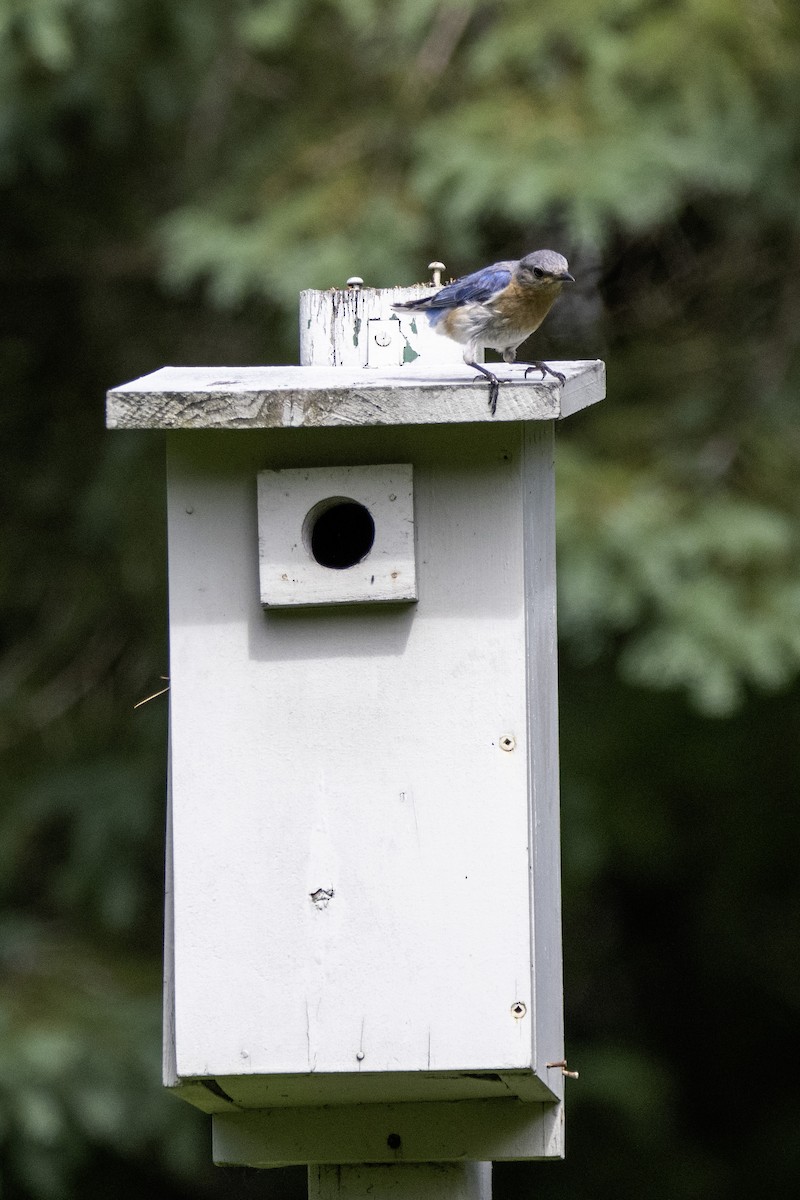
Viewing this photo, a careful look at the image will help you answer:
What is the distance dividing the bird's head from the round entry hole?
0.39 meters

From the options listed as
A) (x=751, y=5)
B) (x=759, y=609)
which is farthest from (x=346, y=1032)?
(x=751, y=5)

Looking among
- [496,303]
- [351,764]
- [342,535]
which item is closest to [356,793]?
[351,764]

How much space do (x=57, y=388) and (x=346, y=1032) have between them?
3.88 m

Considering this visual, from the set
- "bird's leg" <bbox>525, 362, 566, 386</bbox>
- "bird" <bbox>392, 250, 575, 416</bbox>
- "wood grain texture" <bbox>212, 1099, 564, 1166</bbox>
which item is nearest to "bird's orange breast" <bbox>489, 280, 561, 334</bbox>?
"bird" <bbox>392, 250, 575, 416</bbox>

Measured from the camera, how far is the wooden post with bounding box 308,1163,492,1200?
206 centimetres

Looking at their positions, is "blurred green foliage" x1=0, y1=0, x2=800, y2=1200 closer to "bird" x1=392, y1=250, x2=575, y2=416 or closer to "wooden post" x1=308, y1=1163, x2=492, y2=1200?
"bird" x1=392, y1=250, x2=575, y2=416

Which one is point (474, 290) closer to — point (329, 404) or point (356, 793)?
point (329, 404)

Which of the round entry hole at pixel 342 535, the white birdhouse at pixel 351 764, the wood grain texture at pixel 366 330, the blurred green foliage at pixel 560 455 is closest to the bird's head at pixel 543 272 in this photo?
the wood grain texture at pixel 366 330

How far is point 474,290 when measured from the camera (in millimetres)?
2211

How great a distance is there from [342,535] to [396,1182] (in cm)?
80

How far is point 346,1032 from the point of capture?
1938 mm

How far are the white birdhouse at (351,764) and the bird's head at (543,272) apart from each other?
28 cm

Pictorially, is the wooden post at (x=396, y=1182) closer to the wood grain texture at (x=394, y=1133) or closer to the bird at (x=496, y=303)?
the wood grain texture at (x=394, y=1133)

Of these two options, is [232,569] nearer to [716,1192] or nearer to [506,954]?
[506,954]
